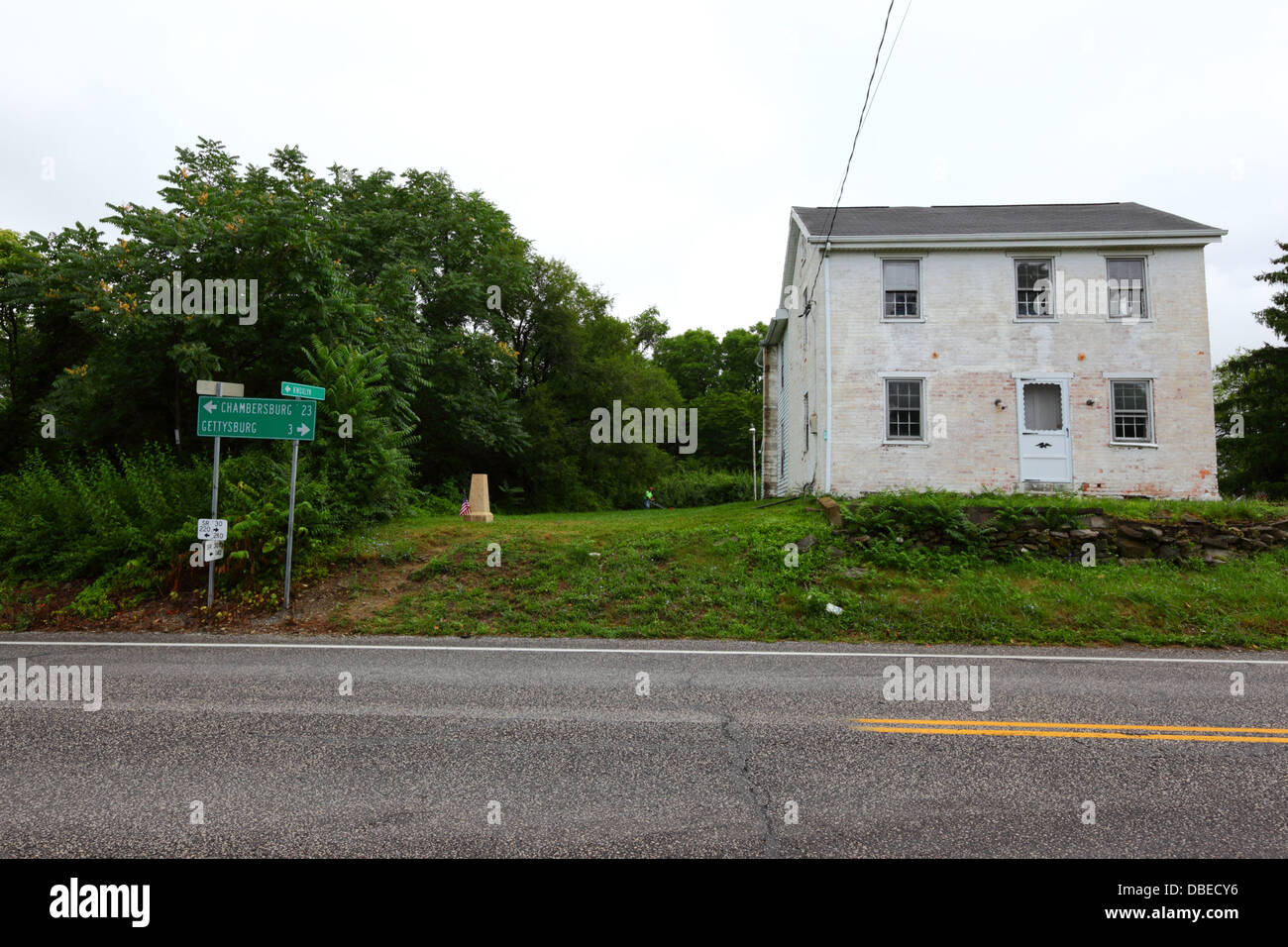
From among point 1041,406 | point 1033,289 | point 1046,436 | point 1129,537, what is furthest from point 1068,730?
point 1033,289

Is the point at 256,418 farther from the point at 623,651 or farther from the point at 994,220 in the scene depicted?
the point at 994,220

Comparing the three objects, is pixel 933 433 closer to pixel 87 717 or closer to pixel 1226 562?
pixel 1226 562

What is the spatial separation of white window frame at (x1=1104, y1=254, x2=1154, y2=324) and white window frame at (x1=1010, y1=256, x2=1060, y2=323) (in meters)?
1.28

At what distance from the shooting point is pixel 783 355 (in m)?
24.5

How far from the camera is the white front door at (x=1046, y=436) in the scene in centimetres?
1664

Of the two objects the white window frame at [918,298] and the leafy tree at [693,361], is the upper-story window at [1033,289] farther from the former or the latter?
the leafy tree at [693,361]

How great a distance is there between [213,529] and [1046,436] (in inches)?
690

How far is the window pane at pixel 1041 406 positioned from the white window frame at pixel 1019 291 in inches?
64.7

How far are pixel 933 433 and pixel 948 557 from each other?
5.54m

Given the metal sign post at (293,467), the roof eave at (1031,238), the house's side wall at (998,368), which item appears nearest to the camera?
the metal sign post at (293,467)

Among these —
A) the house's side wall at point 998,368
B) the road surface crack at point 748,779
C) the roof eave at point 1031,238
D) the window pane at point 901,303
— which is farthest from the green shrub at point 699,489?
the road surface crack at point 748,779

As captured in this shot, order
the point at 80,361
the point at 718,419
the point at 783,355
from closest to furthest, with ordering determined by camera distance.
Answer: the point at 80,361 → the point at 783,355 → the point at 718,419

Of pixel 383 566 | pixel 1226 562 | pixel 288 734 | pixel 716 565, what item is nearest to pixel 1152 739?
pixel 288 734

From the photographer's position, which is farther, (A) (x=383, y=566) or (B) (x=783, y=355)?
(B) (x=783, y=355)
